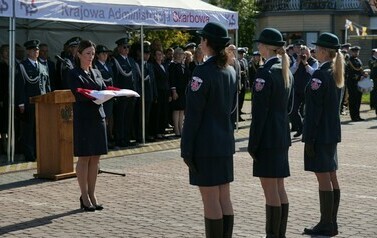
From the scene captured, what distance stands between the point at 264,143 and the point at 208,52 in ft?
3.95

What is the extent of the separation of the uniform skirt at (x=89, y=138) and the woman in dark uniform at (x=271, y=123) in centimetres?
267

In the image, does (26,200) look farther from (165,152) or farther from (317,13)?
(317,13)

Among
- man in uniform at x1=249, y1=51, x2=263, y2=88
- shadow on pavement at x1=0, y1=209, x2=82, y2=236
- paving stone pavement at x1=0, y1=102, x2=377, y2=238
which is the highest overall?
man in uniform at x1=249, y1=51, x2=263, y2=88

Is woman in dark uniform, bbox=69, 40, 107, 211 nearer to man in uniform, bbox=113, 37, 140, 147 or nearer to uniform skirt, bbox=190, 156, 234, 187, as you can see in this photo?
uniform skirt, bbox=190, 156, 234, 187

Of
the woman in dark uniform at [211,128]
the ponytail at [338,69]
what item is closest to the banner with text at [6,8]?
the ponytail at [338,69]

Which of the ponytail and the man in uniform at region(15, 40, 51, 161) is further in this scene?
the man in uniform at region(15, 40, 51, 161)

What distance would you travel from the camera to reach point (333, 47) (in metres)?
7.86

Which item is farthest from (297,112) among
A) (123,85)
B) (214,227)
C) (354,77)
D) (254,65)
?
(214,227)

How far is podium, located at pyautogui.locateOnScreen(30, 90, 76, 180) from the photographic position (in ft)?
37.1

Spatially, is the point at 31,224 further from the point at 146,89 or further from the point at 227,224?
the point at 146,89

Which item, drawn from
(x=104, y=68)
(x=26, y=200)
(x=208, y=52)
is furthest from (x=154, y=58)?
(x=208, y=52)

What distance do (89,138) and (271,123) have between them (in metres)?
2.86

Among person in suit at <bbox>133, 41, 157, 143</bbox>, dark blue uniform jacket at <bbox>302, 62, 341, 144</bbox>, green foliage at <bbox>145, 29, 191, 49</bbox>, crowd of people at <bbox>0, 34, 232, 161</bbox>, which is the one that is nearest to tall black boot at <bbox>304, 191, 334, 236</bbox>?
dark blue uniform jacket at <bbox>302, 62, 341, 144</bbox>

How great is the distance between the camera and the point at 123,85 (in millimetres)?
15445
